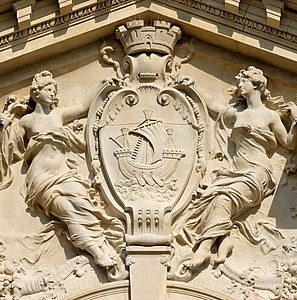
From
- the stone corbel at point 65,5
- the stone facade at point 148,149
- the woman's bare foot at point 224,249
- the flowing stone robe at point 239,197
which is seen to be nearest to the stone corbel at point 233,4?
the stone facade at point 148,149

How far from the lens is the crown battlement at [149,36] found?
65.7ft

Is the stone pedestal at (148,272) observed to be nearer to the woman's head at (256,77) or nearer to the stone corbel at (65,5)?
the woman's head at (256,77)

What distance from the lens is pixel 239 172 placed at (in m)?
19.5

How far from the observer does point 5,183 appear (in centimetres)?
1969

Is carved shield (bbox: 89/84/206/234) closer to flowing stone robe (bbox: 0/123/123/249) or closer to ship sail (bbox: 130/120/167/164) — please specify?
ship sail (bbox: 130/120/167/164)

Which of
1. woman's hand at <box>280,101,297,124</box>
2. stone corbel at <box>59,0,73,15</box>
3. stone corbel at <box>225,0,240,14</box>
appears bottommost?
woman's hand at <box>280,101,297,124</box>

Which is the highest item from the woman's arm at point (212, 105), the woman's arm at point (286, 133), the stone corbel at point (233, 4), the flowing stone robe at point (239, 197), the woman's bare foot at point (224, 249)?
the stone corbel at point (233, 4)

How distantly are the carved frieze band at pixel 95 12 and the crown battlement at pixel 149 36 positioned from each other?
13.0 inches

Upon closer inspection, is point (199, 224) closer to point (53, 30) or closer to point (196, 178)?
point (196, 178)

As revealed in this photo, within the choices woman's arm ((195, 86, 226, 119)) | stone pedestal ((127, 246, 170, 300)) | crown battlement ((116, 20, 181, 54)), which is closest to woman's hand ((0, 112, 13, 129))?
crown battlement ((116, 20, 181, 54))

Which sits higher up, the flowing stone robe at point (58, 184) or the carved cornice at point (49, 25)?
the carved cornice at point (49, 25)

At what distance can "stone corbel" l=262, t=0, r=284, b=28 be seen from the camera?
19.6m

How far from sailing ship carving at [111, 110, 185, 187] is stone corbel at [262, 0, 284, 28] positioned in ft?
5.12

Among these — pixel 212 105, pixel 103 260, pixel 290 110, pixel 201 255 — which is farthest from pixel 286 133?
pixel 103 260
